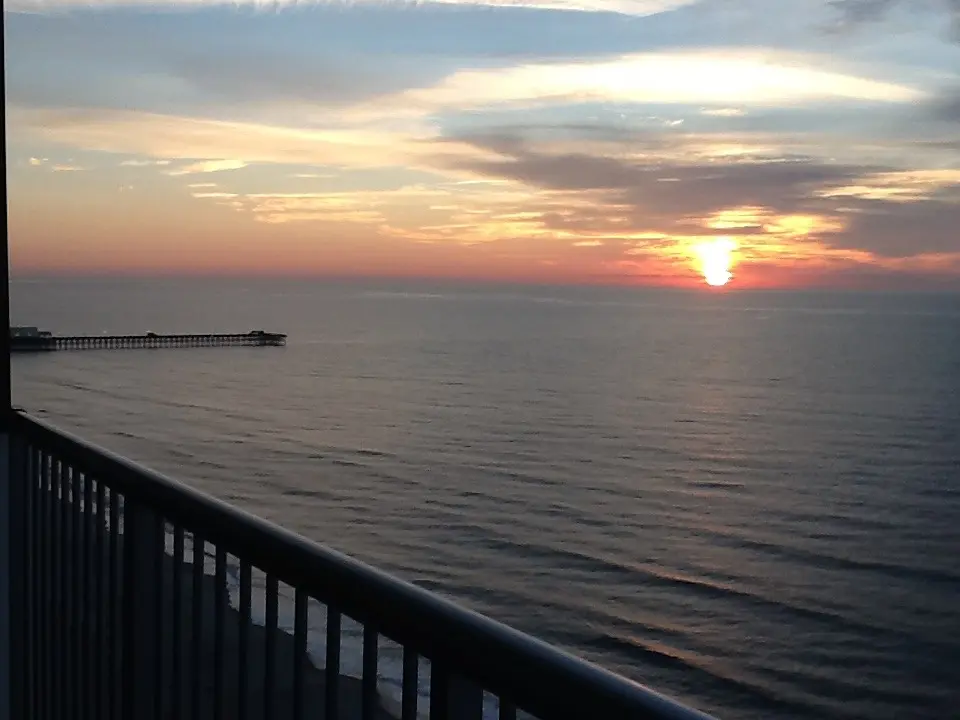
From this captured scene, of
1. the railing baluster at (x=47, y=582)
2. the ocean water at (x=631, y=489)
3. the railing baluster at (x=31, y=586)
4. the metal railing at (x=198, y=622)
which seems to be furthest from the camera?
the ocean water at (x=631, y=489)

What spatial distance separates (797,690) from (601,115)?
168 ft

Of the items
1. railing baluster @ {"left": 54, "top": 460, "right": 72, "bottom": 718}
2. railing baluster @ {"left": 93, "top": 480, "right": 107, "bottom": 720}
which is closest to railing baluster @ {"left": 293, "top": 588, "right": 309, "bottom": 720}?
railing baluster @ {"left": 93, "top": 480, "right": 107, "bottom": 720}

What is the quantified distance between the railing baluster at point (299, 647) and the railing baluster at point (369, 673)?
0.16 m

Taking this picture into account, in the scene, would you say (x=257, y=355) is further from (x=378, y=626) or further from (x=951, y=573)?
(x=378, y=626)

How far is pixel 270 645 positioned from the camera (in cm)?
138

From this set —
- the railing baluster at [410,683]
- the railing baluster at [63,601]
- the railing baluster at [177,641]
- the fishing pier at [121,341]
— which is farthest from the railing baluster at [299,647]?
the fishing pier at [121,341]

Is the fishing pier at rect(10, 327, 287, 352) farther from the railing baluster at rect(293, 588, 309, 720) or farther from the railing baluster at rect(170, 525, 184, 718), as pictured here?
A: the railing baluster at rect(293, 588, 309, 720)

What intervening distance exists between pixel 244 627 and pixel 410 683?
1.58 feet

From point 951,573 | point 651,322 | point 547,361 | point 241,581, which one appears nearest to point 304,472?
point 951,573

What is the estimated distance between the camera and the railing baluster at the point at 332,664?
124 centimetres

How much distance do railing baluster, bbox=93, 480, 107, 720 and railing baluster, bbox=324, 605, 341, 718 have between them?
3.16ft

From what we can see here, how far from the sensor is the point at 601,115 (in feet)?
215

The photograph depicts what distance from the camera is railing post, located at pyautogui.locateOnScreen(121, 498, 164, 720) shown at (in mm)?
1860

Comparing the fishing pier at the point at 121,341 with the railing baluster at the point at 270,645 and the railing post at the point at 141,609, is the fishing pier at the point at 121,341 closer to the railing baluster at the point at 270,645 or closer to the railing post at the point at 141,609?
the railing post at the point at 141,609
